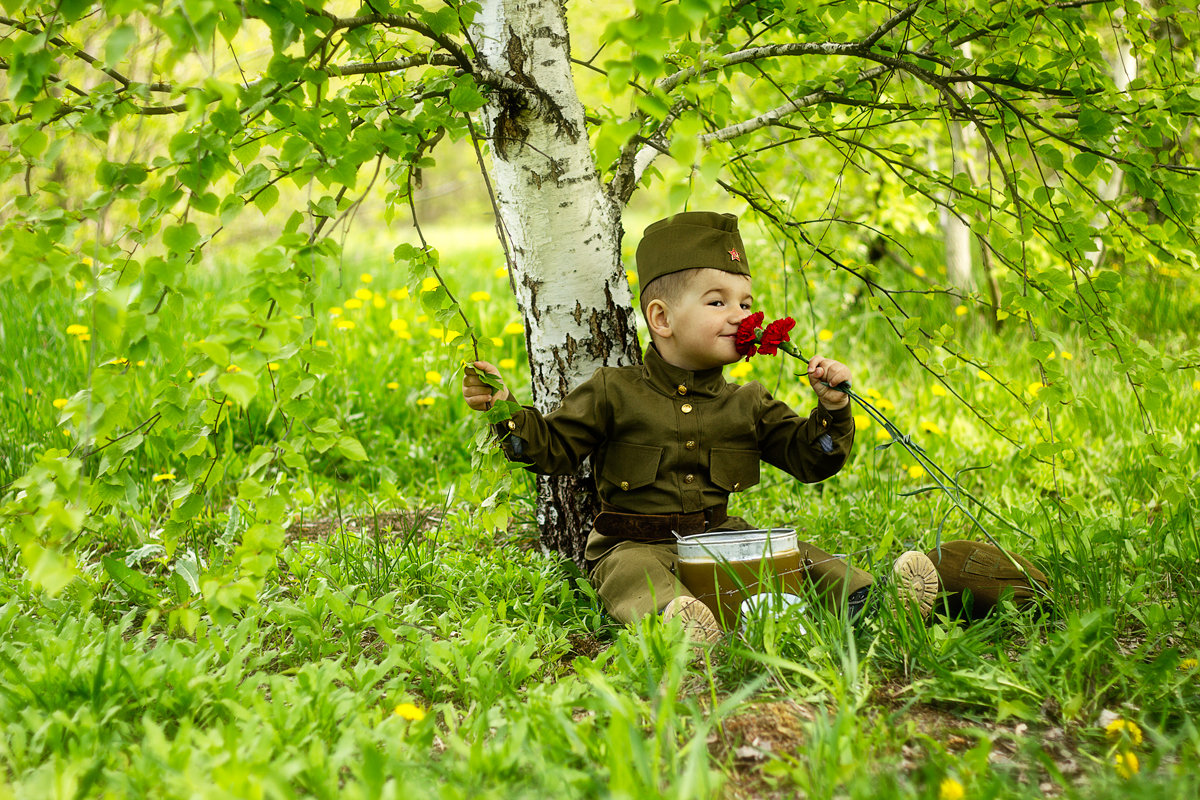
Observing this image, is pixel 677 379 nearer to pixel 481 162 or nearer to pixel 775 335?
pixel 775 335

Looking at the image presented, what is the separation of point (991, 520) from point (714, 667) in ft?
4.92

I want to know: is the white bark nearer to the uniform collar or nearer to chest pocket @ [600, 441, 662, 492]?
the uniform collar

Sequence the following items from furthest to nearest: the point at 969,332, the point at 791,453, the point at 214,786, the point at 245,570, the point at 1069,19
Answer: the point at 969,332, the point at 791,453, the point at 1069,19, the point at 245,570, the point at 214,786

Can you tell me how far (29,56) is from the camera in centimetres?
134

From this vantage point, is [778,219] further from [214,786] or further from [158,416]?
[214,786]

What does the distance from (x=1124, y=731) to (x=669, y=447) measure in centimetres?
122

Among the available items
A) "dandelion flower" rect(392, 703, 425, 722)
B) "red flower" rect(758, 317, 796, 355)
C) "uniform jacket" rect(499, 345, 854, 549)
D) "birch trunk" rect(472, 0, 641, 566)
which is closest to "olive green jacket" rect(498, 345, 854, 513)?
"uniform jacket" rect(499, 345, 854, 549)

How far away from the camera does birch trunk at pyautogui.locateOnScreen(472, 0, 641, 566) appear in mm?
2289

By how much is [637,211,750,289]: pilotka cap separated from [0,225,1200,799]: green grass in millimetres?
626

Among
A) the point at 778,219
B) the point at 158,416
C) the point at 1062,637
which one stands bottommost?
the point at 1062,637

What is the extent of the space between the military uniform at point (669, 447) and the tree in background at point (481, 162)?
19 centimetres

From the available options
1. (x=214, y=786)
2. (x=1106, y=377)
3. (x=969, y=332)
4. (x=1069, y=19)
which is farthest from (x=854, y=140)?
(x=969, y=332)

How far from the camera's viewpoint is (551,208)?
2379 mm

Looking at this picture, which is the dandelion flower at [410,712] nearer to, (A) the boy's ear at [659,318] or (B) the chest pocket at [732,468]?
(B) the chest pocket at [732,468]
